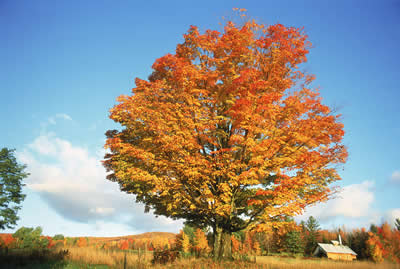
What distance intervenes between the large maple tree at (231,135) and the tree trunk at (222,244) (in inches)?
2.2

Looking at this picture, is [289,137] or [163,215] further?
[163,215]

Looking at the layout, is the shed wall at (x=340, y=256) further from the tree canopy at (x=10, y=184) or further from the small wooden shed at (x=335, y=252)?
the tree canopy at (x=10, y=184)

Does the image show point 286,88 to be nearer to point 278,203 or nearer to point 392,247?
point 278,203

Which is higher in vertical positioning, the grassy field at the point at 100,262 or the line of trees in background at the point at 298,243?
the grassy field at the point at 100,262

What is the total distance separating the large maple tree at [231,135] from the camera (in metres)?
12.3

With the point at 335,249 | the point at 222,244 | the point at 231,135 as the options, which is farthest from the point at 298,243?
the point at 231,135

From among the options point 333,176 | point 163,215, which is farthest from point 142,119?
point 333,176

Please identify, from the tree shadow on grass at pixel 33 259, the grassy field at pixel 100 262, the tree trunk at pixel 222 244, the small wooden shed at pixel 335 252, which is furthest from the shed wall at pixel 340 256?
the tree shadow on grass at pixel 33 259

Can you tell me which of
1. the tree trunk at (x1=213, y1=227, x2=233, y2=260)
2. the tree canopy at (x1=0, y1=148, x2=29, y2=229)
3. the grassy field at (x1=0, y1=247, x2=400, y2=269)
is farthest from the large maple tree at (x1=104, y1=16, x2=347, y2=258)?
the tree canopy at (x1=0, y1=148, x2=29, y2=229)

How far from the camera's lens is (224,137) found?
1533 centimetres

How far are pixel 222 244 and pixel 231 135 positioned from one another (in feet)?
21.2

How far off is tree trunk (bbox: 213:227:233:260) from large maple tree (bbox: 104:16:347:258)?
0.19ft

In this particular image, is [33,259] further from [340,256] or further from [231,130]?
[340,256]

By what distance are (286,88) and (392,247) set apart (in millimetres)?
64566
